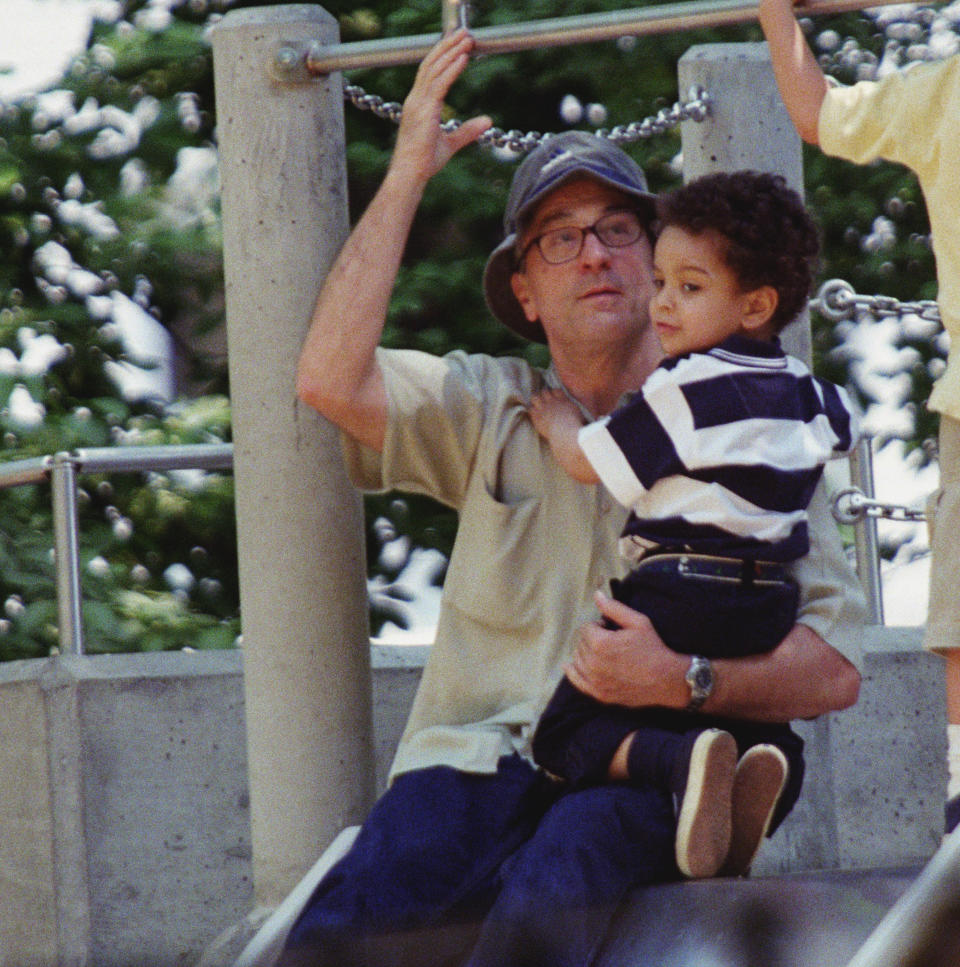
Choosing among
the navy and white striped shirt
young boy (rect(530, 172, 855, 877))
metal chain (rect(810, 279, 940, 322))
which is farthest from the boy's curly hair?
metal chain (rect(810, 279, 940, 322))

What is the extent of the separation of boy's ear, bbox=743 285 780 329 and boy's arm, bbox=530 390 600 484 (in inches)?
14.5

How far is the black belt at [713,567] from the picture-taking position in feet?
11.6

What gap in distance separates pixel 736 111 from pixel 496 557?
1.12m

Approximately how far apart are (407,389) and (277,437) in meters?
0.35

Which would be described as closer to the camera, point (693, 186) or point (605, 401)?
point (693, 186)

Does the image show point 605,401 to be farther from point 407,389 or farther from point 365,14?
point 365,14

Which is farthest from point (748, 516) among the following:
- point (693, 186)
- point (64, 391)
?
point (64, 391)

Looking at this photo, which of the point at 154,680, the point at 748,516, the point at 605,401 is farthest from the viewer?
the point at 154,680

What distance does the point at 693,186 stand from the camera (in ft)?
12.1

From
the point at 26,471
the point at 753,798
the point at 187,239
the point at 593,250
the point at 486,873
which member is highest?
the point at 187,239

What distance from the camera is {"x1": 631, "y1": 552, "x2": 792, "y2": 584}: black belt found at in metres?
3.54

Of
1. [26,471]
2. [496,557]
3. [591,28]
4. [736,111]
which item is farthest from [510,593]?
[26,471]

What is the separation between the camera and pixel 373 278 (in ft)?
13.3

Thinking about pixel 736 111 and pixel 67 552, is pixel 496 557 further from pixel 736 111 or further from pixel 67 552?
pixel 67 552
